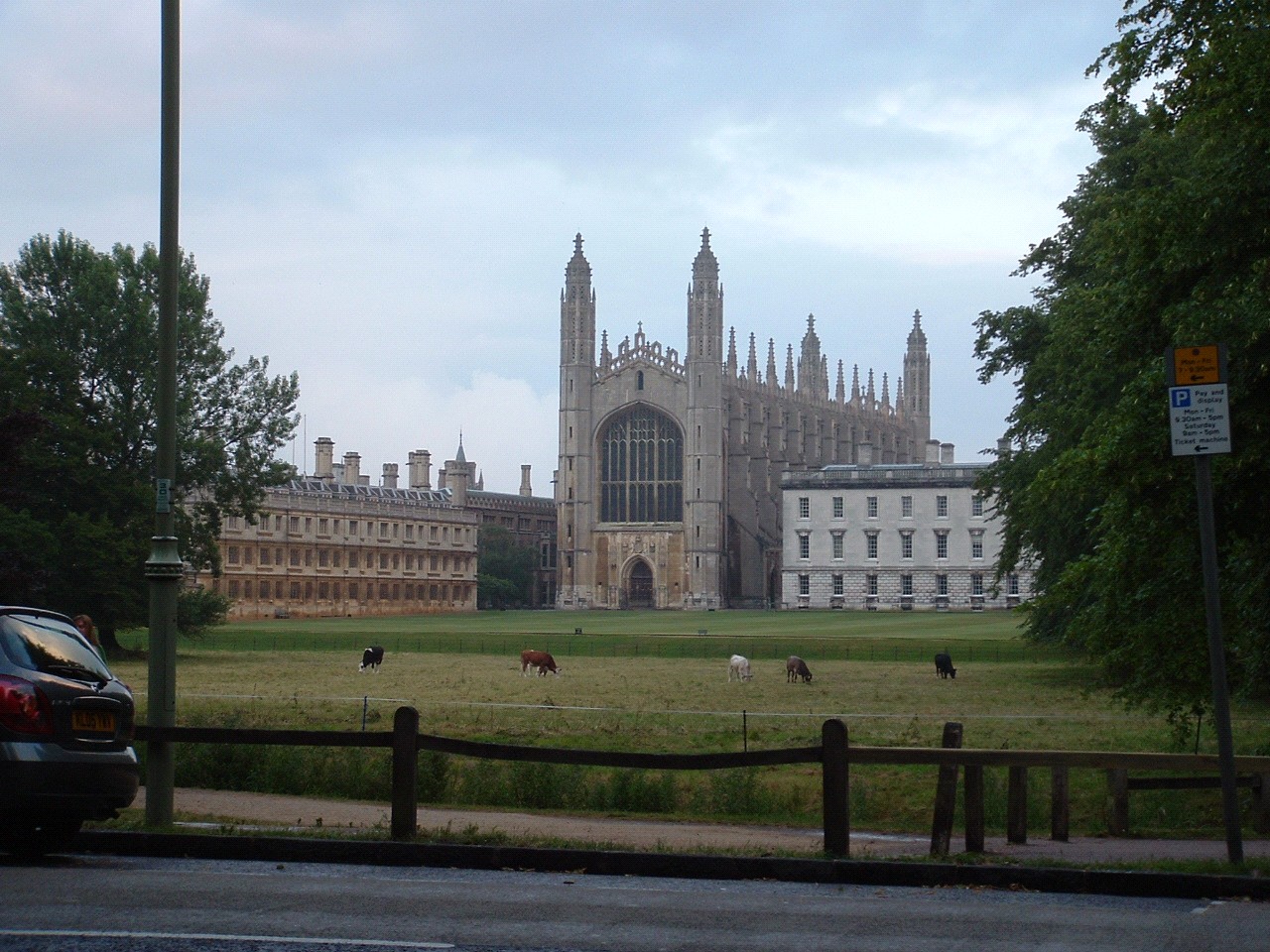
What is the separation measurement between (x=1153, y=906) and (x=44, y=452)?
43.9m

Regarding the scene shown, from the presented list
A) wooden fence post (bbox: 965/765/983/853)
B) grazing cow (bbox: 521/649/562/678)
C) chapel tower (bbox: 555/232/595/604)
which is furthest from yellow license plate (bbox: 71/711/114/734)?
chapel tower (bbox: 555/232/595/604)

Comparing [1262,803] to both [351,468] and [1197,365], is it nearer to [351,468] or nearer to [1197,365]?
[1197,365]

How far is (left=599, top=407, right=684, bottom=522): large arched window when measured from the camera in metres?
130

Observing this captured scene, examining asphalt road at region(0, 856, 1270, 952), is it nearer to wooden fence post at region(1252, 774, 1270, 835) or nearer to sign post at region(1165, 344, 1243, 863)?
sign post at region(1165, 344, 1243, 863)

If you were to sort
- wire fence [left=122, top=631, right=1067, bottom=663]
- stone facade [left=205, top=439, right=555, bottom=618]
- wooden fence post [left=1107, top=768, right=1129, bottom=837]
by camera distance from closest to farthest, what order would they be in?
wooden fence post [left=1107, top=768, right=1129, bottom=837] < wire fence [left=122, top=631, right=1067, bottom=663] < stone facade [left=205, top=439, right=555, bottom=618]

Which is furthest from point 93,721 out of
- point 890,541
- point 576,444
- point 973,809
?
point 576,444

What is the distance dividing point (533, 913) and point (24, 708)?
3.62m

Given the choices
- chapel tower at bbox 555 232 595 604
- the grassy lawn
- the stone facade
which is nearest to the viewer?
the grassy lawn

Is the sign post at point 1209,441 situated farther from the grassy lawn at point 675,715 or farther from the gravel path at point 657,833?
the grassy lawn at point 675,715

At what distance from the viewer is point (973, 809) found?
1231 cm

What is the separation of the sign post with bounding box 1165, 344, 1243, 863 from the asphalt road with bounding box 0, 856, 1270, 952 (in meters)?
1.13

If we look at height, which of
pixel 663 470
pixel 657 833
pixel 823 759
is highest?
pixel 663 470

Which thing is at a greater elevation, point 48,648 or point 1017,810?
point 48,648

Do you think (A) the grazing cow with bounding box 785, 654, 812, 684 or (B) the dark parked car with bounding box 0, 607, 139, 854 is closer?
(B) the dark parked car with bounding box 0, 607, 139, 854
